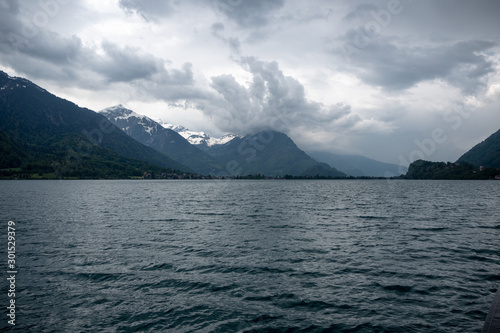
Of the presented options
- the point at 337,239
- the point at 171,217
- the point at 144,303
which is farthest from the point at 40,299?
the point at 171,217

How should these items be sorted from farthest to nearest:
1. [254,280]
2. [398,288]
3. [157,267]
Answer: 1. [157,267]
2. [254,280]
3. [398,288]

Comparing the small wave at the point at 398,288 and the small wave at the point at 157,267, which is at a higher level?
the small wave at the point at 398,288

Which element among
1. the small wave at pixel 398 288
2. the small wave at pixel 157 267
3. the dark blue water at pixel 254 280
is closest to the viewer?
the dark blue water at pixel 254 280

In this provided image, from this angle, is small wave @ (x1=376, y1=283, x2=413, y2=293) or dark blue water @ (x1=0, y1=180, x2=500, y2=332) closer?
dark blue water @ (x1=0, y1=180, x2=500, y2=332)

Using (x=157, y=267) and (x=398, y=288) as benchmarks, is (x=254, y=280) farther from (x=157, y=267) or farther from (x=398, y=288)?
(x=398, y=288)

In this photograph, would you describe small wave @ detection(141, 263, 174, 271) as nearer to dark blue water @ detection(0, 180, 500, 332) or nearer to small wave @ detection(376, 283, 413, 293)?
dark blue water @ detection(0, 180, 500, 332)

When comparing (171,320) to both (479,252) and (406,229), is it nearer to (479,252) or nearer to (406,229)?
(479,252)

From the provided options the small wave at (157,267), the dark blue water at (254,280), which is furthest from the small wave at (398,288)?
the small wave at (157,267)

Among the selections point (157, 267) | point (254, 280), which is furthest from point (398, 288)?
point (157, 267)

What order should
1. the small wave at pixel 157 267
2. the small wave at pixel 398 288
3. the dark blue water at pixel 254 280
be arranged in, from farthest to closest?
1. the small wave at pixel 157 267
2. the small wave at pixel 398 288
3. the dark blue water at pixel 254 280

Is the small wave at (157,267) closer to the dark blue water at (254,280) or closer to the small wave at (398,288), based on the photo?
the dark blue water at (254,280)

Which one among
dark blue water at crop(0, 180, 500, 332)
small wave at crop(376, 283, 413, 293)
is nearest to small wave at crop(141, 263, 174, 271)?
dark blue water at crop(0, 180, 500, 332)

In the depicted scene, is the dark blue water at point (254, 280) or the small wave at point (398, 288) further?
the small wave at point (398, 288)

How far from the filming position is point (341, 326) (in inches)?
632
